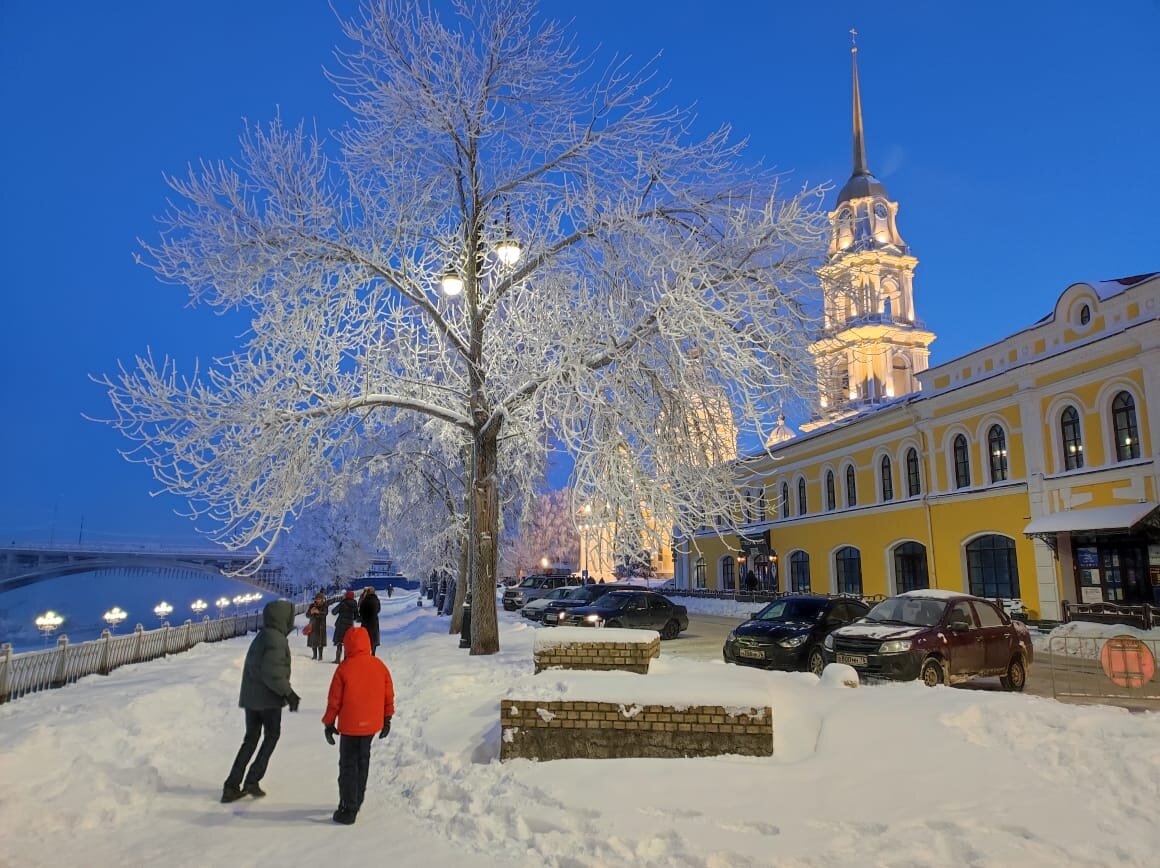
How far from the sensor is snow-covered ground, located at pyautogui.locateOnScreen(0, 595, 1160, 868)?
194 inches

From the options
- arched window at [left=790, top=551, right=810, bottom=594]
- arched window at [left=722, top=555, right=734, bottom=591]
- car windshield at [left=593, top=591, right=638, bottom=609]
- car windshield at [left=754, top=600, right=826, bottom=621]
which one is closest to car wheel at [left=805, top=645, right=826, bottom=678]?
car windshield at [left=754, top=600, right=826, bottom=621]

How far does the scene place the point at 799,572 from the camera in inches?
1700

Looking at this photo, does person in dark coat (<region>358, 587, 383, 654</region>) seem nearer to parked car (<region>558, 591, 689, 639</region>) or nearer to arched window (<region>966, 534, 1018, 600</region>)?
parked car (<region>558, 591, 689, 639</region>)

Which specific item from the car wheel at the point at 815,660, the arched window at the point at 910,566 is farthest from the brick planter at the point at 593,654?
the arched window at the point at 910,566

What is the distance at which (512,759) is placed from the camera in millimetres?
6902

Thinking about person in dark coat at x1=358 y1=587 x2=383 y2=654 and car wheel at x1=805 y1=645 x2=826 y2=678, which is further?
person in dark coat at x1=358 y1=587 x2=383 y2=654

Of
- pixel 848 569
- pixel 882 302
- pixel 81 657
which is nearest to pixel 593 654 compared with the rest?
pixel 81 657

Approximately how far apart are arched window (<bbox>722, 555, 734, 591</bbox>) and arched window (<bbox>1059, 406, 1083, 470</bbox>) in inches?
1147

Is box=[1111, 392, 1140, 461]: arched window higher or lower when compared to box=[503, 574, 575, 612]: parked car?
higher

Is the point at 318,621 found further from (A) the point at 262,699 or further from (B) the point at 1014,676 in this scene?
(B) the point at 1014,676

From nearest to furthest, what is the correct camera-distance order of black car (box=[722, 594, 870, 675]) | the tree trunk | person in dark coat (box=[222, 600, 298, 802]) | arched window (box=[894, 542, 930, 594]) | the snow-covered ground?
the snow-covered ground
person in dark coat (box=[222, 600, 298, 802])
the tree trunk
black car (box=[722, 594, 870, 675])
arched window (box=[894, 542, 930, 594])

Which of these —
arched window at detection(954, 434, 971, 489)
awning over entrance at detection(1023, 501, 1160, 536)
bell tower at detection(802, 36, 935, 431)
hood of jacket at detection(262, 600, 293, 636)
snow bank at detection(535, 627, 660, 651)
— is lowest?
snow bank at detection(535, 627, 660, 651)

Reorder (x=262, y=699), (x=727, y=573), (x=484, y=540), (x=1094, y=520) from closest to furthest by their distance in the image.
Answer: (x=262, y=699) < (x=484, y=540) < (x=1094, y=520) < (x=727, y=573)

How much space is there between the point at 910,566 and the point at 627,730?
98.6ft
